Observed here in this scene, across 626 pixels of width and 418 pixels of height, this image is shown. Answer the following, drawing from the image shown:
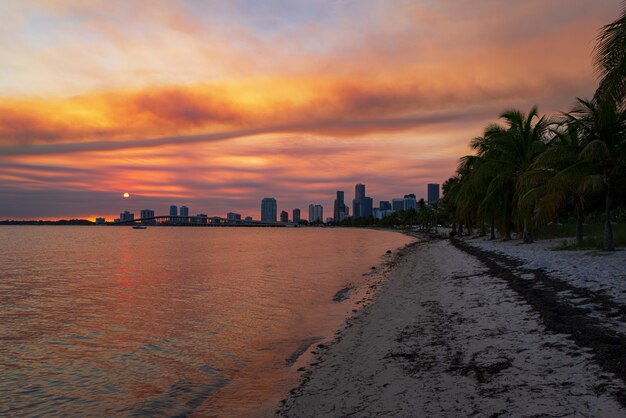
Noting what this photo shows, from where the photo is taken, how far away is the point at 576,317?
32.4 feet

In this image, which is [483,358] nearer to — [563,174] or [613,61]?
[613,61]

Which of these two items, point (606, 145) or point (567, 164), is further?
point (567, 164)

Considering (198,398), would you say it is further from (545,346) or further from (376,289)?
(376,289)

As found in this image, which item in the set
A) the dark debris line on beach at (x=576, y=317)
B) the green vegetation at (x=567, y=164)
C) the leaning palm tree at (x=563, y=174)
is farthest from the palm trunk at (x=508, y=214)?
the dark debris line on beach at (x=576, y=317)

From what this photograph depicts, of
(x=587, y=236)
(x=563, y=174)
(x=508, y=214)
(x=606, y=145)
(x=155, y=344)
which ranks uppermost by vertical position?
(x=606, y=145)

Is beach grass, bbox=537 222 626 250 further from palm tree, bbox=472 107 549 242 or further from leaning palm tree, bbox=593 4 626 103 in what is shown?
leaning palm tree, bbox=593 4 626 103

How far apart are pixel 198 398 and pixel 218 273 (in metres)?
25.9

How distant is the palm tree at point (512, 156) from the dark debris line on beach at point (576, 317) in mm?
21798

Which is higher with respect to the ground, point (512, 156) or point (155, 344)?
point (512, 156)

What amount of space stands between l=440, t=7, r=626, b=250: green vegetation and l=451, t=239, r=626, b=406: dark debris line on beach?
19.5 ft

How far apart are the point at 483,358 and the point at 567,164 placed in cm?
2092

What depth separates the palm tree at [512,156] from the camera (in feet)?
123

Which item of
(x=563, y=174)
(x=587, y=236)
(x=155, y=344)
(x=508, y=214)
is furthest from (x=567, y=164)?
(x=155, y=344)

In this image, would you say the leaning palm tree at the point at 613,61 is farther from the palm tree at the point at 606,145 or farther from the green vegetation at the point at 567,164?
the palm tree at the point at 606,145
